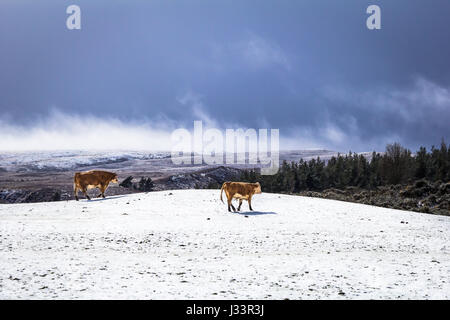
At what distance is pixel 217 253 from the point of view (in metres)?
10.1

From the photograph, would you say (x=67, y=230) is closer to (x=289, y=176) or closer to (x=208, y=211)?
(x=208, y=211)

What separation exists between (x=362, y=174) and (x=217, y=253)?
217 feet

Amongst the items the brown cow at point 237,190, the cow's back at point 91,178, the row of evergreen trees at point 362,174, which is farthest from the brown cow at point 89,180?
the row of evergreen trees at point 362,174

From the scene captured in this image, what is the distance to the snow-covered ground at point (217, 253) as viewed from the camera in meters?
6.98

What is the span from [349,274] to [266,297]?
260 centimetres

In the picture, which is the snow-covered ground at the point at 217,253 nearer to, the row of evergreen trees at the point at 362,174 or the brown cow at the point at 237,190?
the brown cow at the point at 237,190

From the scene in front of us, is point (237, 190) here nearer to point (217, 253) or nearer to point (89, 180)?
point (217, 253)

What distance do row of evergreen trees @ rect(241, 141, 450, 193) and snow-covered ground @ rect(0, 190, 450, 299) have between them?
1976 inches

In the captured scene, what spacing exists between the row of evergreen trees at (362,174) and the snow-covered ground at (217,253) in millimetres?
50188

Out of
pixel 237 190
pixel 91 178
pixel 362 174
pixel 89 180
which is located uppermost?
pixel 91 178

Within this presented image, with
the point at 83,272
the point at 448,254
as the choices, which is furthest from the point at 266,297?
the point at 448,254

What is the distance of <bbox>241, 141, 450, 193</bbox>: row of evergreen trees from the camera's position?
67688mm

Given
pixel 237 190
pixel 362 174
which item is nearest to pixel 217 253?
pixel 237 190

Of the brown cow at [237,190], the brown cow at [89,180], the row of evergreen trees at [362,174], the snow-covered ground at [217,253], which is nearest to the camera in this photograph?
the snow-covered ground at [217,253]
